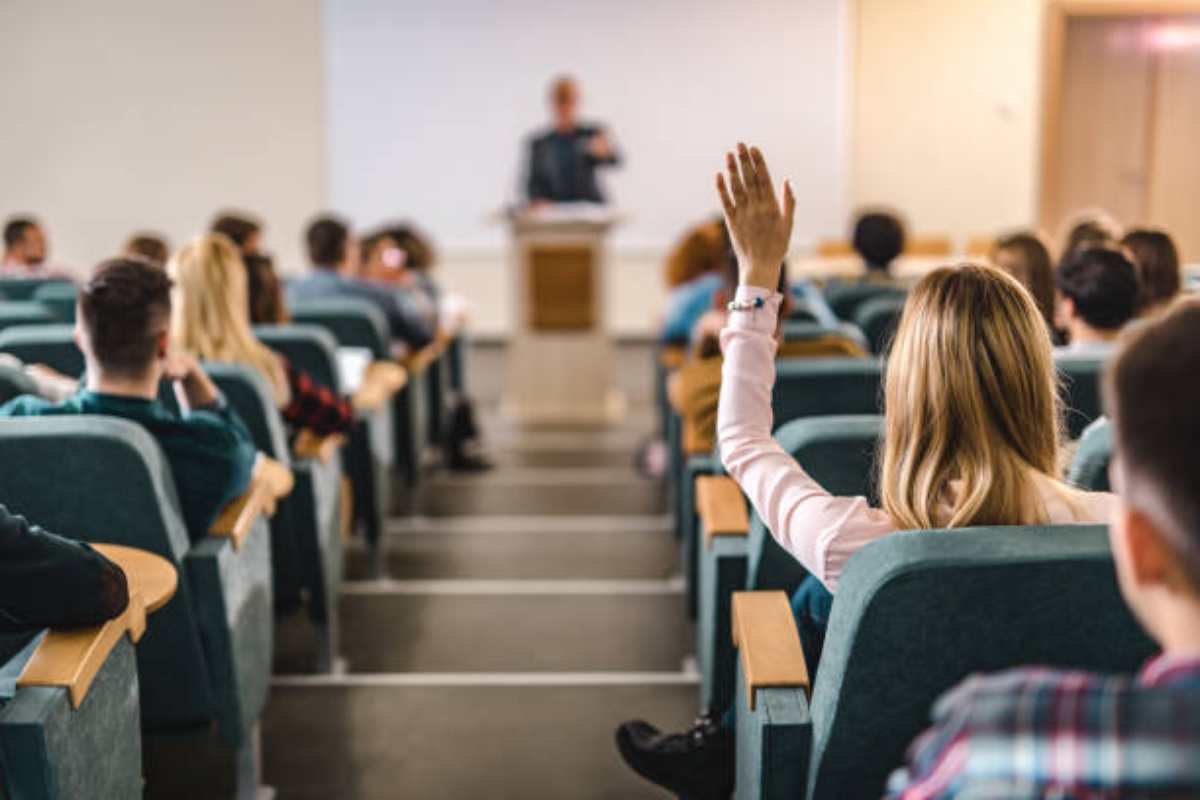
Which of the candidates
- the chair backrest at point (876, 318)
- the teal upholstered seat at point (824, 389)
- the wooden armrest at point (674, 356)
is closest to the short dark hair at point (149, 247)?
the wooden armrest at point (674, 356)

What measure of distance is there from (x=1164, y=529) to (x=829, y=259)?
22.7 feet

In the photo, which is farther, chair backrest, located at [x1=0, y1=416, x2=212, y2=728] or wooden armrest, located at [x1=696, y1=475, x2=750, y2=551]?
wooden armrest, located at [x1=696, y1=475, x2=750, y2=551]

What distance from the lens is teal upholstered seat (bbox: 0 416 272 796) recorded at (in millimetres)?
1926

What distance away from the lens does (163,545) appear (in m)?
2.07

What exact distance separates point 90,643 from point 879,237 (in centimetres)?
365

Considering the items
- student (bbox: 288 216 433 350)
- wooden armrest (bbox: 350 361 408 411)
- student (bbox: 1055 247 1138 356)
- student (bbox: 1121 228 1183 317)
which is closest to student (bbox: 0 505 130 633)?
wooden armrest (bbox: 350 361 408 411)

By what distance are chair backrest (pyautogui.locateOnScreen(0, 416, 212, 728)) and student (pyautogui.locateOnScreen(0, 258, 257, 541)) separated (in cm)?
16

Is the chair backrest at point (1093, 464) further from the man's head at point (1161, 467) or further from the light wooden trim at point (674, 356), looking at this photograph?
the light wooden trim at point (674, 356)

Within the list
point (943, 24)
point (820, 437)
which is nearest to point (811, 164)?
point (943, 24)

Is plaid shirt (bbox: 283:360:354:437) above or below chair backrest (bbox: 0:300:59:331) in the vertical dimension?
below

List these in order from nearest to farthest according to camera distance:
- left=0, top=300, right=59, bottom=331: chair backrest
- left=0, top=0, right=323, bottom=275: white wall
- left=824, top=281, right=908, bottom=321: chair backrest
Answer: left=0, top=300, right=59, bottom=331: chair backrest, left=824, top=281, right=908, bottom=321: chair backrest, left=0, top=0, right=323, bottom=275: white wall

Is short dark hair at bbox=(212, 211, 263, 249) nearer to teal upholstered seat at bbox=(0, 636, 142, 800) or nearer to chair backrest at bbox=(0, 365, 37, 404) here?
chair backrest at bbox=(0, 365, 37, 404)

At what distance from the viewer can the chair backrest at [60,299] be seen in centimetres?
406

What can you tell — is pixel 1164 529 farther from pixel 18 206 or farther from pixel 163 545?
pixel 18 206
